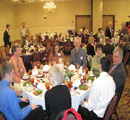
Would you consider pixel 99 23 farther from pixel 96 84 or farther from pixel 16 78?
pixel 96 84

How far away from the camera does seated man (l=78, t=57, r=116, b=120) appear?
230 centimetres

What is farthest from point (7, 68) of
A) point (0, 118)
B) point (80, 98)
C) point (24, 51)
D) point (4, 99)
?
point (24, 51)

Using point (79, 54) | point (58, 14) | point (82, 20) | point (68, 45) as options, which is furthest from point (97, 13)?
point (79, 54)

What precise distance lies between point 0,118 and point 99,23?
14.1 meters

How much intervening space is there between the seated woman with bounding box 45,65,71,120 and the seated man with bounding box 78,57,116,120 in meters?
0.42

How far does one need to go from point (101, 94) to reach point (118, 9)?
14877 millimetres

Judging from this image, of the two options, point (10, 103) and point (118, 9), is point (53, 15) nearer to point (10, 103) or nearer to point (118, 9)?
point (118, 9)

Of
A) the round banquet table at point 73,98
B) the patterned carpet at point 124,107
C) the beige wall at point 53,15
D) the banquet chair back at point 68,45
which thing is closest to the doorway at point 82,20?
the beige wall at point 53,15

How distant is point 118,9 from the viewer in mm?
15500

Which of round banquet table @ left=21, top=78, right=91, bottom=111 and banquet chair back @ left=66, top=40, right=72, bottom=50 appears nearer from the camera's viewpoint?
round banquet table @ left=21, top=78, right=91, bottom=111

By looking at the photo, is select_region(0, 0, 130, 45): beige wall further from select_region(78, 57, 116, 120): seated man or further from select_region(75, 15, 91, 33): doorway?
select_region(78, 57, 116, 120): seated man

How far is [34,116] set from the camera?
255 cm

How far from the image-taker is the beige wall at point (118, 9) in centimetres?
1535

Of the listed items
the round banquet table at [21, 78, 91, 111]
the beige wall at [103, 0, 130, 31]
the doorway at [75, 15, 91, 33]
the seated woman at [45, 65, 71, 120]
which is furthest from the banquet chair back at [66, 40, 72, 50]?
the beige wall at [103, 0, 130, 31]
